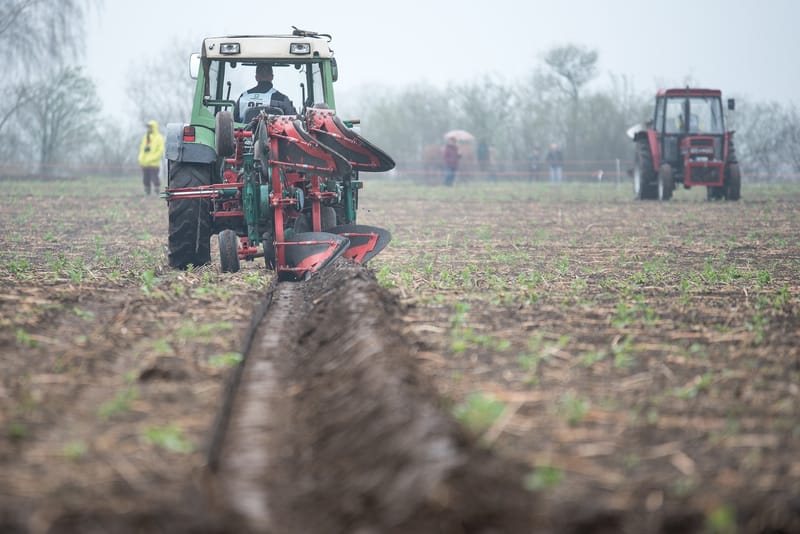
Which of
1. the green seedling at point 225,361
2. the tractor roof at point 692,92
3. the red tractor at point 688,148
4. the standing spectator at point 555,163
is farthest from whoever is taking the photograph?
the standing spectator at point 555,163

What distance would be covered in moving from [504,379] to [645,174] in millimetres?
19400

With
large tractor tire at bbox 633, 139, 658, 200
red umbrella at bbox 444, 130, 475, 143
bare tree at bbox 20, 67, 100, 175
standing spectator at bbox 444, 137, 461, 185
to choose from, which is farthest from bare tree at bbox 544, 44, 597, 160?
large tractor tire at bbox 633, 139, 658, 200

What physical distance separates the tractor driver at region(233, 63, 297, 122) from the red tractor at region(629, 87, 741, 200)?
1406cm

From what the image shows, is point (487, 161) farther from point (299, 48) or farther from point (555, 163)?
point (299, 48)

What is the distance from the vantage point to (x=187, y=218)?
9.70m

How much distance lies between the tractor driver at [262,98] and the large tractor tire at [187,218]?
0.78 m

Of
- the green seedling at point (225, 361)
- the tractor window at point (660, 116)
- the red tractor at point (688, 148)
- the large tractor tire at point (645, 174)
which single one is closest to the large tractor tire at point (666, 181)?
the red tractor at point (688, 148)

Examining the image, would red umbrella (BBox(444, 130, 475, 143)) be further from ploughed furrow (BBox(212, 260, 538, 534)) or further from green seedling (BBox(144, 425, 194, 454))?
green seedling (BBox(144, 425, 194, 454))

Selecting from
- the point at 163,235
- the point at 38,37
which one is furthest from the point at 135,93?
the point at 163,235

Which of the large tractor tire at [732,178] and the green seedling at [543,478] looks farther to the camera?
the large tractor tire at [732,178]

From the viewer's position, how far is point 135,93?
57.7 meters

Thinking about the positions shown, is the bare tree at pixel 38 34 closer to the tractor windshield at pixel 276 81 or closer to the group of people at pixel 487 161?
the group of people at pixel 487 161

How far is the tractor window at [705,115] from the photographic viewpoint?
76.6 ft

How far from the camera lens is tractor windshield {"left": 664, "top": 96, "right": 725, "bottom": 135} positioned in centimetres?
2340
